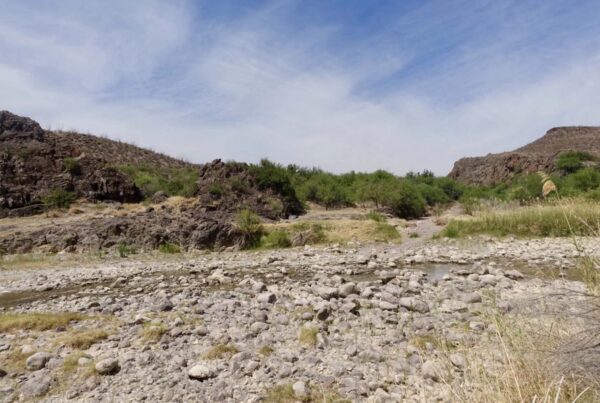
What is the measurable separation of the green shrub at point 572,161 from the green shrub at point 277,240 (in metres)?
40.9

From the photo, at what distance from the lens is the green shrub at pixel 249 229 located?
53.0 ft

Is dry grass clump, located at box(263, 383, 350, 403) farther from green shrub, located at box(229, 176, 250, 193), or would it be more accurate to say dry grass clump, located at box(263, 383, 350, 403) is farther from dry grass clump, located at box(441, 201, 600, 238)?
green shrub, located at box(229, 176, 250, 193)

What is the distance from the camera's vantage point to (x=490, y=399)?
2359mm

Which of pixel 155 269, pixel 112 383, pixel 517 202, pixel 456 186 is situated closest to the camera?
pixel 112 383

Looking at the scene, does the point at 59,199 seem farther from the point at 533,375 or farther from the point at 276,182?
the point at 533,375

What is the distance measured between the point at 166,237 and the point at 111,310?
879 centimetres

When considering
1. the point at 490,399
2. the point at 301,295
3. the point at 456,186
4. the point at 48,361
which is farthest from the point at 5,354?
the point at 456,186

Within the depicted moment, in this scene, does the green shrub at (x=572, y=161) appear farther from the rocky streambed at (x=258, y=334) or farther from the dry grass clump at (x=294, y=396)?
the dry grass clump at (x=294, y=396)

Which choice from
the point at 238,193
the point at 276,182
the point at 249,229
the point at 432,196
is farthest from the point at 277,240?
the point at 432,196

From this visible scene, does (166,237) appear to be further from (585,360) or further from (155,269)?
(585,360)

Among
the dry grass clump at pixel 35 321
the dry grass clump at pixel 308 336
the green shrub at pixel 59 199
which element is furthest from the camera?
the green shrub at pixel 59 199

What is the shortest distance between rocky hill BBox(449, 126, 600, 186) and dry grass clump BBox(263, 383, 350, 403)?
54710mm

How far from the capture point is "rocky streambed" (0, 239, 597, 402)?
382 cm

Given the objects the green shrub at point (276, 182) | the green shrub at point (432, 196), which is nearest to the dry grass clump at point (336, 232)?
the green shrub at point (276, 182)
